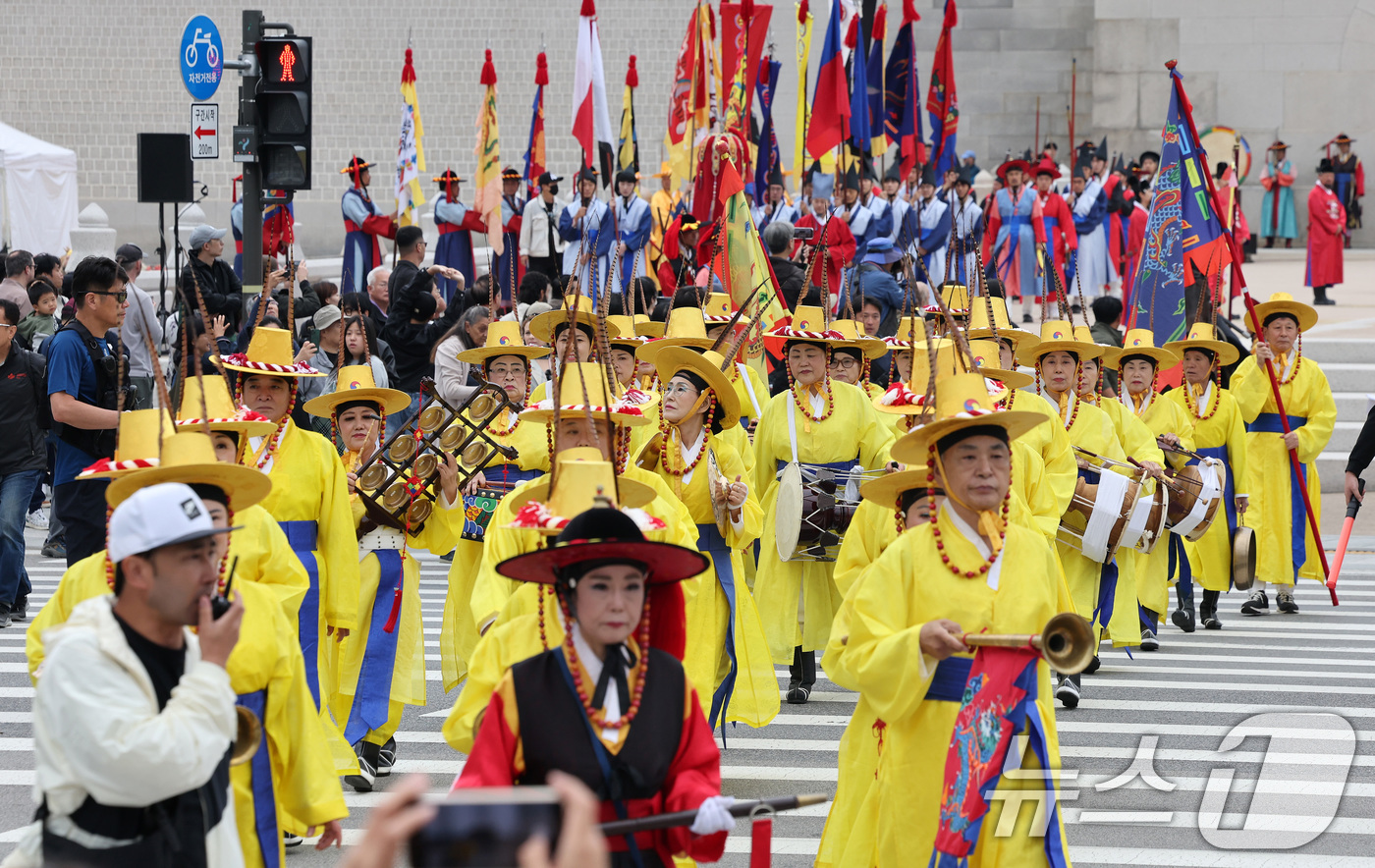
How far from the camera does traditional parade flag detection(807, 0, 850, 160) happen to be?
1842cm

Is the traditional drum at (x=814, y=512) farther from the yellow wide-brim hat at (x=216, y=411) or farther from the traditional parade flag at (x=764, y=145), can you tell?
the traditional parade flag at (x=764, y=145)

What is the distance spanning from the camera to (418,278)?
45.9ft

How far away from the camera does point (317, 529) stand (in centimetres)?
686

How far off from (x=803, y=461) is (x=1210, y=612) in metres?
4.49

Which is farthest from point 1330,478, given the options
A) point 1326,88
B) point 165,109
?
point 165,109

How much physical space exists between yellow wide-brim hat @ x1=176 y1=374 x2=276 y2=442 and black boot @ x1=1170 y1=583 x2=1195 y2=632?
7.58 m

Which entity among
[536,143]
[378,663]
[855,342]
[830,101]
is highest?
[830,101]

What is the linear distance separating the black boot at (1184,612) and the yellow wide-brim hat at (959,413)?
7.23 meters

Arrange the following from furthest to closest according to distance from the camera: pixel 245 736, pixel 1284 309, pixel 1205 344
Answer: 1. pixel 1284 309
2. pixel 1205 344
3. pixel 245 736

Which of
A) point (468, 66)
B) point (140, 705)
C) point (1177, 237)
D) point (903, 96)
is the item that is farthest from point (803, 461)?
point (468, 66)

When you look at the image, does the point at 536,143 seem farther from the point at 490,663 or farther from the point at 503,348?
the point at 490,663

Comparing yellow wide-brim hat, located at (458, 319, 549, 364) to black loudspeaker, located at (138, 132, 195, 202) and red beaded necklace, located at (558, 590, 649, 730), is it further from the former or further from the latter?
red beaded necklace, located at (558, 590, 649, 730)

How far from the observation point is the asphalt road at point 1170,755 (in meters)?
6.80

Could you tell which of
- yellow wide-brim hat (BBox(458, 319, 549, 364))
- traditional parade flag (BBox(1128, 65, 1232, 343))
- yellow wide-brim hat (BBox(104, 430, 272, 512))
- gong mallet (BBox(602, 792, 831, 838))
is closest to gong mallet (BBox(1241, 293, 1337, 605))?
traditional parade flag (BBox(1128, 65, 1232, 343))
